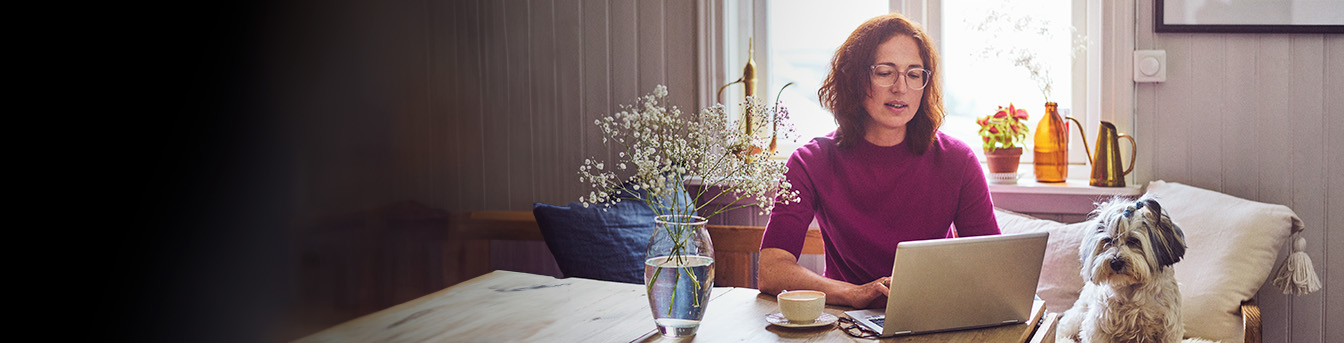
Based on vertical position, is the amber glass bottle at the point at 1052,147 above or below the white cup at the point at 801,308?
above

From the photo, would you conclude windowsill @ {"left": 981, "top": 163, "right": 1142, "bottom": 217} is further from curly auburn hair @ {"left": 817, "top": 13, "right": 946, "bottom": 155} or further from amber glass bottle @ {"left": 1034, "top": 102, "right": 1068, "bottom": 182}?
curly auburn hair @ {"left": 817, "top": 13, "right": 946, "bottom": 155}

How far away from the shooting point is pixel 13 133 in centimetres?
19

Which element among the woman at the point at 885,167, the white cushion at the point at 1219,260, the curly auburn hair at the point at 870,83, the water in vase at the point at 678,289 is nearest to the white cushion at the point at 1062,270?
the white cushion at the point at 1219,260

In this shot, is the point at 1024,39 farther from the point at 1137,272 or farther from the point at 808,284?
the point at 808,284

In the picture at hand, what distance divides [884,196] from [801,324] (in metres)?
0.80

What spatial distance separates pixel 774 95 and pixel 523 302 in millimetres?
2517

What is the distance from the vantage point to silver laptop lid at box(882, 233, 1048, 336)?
125 centimetres

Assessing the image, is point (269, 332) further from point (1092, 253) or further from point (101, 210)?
point (1092, 253)

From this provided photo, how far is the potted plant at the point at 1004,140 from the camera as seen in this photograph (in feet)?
8.16

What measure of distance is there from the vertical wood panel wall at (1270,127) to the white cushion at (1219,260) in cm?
24

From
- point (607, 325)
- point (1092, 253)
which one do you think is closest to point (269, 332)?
point (607, 325)

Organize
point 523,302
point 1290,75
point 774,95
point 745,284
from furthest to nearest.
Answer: point 774,95 < point 745,284 < point 1290,75 < point 523,302

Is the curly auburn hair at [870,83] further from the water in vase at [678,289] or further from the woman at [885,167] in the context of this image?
the water in vase at [678,289]

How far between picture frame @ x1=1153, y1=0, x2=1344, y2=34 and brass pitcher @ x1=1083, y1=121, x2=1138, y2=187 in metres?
0.31
